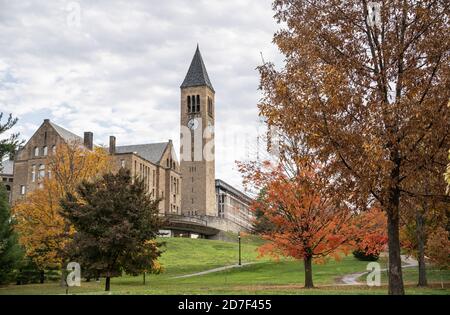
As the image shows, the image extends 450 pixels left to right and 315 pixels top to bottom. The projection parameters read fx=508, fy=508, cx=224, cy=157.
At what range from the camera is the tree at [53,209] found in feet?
111

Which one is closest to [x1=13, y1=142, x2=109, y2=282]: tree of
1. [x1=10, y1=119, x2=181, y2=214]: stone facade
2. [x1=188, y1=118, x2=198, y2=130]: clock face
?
[x1=10, y1=119, x2=181, y2=214]: stone facade

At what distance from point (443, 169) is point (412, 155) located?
1.05 metres

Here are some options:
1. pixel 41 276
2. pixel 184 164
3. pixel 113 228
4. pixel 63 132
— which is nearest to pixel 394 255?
pixel 113 228

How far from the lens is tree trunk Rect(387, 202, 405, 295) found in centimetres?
1494

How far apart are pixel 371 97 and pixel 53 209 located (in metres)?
26.5

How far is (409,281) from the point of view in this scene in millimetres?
33156

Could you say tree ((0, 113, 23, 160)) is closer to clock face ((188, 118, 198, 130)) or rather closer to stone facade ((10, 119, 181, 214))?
stone facade ((10, 119, 181, 214))

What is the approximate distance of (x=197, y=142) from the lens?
387ft

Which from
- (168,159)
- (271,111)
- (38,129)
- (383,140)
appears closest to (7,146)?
(271,111)

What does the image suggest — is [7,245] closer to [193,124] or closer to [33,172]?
[33,172]

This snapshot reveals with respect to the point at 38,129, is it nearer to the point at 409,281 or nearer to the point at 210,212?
the point at 210,212

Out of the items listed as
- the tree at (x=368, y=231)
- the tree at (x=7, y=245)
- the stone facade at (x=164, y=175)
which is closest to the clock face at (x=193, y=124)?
the stone facade at (x=164, y=175)

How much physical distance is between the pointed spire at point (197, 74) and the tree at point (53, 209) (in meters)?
83.1
